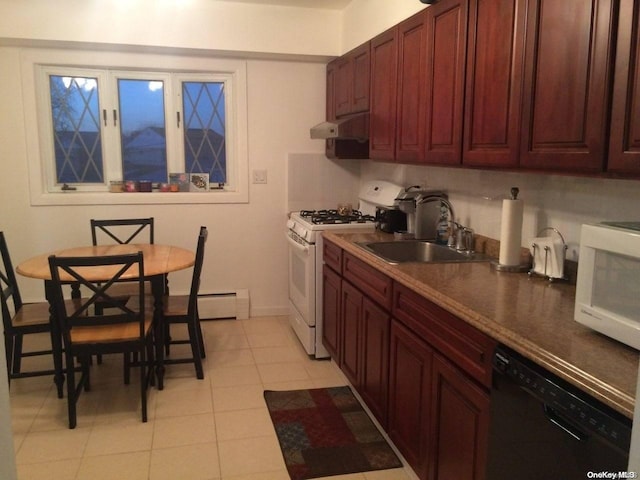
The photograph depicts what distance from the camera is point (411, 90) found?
290 centimetres

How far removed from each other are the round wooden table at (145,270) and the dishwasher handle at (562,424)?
2.20 m

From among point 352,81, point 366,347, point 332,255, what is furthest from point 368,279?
point 352,81

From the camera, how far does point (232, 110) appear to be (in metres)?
4.40

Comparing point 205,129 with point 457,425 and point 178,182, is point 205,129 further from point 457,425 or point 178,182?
point 457,425

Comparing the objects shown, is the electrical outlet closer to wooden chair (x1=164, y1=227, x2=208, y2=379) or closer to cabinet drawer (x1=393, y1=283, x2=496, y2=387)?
wooden chair (x1=164, y1=227, x2=208, y2=379)

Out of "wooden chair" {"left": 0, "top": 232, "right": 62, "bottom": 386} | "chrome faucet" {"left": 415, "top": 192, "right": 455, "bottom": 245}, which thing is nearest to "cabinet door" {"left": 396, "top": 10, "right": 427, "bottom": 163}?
"chrome faucet" {"left": 415, "top": 192, "right": 455, "bottom": 245}

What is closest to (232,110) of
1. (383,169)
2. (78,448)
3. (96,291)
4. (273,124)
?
(273,124)

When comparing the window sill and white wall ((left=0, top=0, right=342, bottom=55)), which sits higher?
white wall ((left=0, top=0, right=342, bottom=55))

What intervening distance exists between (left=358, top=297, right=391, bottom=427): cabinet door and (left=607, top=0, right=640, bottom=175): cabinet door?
1.23m

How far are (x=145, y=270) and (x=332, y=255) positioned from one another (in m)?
1.12

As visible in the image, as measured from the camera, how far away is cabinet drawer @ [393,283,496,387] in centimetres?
167

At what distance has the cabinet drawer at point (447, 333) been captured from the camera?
1.67 metres

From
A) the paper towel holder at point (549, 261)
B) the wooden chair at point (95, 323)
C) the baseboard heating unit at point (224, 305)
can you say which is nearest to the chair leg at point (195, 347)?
the wooden chair at point (95, 323)

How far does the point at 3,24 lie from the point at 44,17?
27 cm
